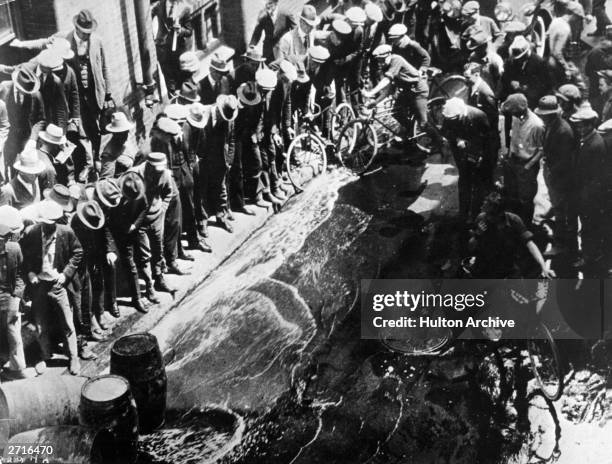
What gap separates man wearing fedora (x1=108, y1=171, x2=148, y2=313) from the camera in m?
9.27

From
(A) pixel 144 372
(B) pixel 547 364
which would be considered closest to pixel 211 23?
(A) pixel 144 372

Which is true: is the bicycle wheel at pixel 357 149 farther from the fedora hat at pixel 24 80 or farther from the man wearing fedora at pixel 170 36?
the fedora hat at pixel 24 80

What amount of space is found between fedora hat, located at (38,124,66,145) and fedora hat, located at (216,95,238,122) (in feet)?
6.84

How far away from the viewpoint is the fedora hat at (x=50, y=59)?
9523 mm

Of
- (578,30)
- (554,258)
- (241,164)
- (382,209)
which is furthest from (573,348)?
(578,30)

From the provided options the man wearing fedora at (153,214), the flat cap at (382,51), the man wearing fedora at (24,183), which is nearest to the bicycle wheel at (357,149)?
the flat cap at (382,51)

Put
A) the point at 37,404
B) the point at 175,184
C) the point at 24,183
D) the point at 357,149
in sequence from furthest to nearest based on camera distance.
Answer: the point at 357,149
the point at 175,184
the point at 24,183
the point at 37,404

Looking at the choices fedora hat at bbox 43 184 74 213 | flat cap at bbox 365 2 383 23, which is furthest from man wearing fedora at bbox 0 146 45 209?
flat cap at bbox 365 2 383 23

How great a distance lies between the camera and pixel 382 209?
38.6ft

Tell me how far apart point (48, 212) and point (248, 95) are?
3.48 metres

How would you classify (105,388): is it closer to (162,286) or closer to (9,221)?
(9,221)

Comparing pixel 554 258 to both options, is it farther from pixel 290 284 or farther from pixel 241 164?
pixel 241 164

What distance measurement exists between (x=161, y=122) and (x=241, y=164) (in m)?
1.72

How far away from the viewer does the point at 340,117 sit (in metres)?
13.0
